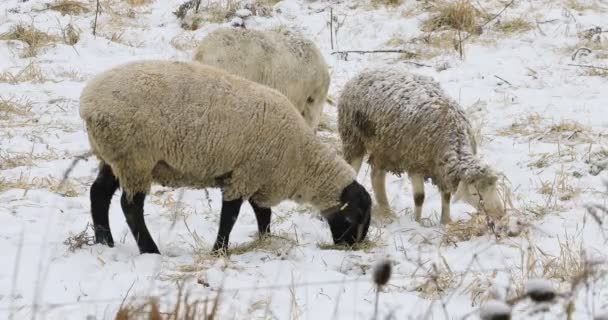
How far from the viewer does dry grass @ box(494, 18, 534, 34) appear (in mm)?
11180

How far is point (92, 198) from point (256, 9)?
7.50 m

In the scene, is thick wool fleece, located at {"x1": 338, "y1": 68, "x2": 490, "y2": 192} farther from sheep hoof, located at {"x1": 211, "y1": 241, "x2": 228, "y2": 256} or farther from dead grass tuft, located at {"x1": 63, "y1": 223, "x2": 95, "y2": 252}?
dead grass tuft, located at {"x1": 63, "y1": 223, "x2": 95, "y2": 252}

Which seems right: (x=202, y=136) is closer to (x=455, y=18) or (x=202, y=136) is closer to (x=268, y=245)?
(x=268, y=245)

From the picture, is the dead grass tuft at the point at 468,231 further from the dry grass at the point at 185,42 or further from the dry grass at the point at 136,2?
the dry grass at the point at 136,2

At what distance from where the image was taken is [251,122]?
5.25 metres

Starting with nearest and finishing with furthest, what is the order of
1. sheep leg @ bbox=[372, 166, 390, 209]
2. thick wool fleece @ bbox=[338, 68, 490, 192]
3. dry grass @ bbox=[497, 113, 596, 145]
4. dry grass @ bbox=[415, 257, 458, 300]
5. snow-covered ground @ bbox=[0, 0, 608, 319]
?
1. snow-covered ground @ bbox=[0, 0, 608, 319]
2. dry grass @ bbox=[415, 257, 458, 300]
3. thick wool fleece @ bbox=[338, 68, 490, 192]
4. sheep leg @ bbox=[372, 166, 390, 209]
5. dry grass @ bbox=[497, 113, 596, 145]

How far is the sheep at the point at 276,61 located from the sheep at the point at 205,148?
2.23 metres

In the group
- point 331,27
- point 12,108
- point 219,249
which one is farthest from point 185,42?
point 219,249

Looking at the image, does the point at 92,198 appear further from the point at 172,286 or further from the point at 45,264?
the point at 172,286

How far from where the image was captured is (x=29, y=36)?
11.0 m

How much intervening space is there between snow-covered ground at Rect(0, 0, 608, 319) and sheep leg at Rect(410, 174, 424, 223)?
0.36 feet

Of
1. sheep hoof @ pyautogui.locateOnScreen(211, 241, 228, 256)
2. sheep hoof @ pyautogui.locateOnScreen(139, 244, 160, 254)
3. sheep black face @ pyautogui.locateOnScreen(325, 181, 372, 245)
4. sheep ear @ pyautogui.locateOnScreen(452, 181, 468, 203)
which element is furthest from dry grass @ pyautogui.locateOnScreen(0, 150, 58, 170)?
sheep ear @ pyautogui.locateOnScreen(452, 181, 468, 203)

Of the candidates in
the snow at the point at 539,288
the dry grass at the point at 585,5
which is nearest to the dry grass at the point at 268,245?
the snow at the point at 539,288

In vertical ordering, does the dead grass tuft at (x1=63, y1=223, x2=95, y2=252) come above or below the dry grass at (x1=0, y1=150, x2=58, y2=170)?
above
